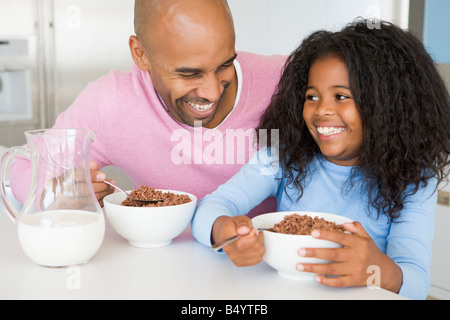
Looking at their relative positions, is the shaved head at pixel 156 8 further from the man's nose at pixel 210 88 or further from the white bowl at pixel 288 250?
the white bowl at pixel 288 250

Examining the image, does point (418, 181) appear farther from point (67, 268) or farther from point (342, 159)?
point (67, 268)

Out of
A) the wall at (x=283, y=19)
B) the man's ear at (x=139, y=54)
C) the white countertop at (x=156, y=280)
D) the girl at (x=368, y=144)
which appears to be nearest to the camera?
the white countertop at (x=156, y=280)

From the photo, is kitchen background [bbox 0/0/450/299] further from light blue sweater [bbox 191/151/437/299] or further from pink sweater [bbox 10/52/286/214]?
light blue sweater [bbox 191/151/437/299]

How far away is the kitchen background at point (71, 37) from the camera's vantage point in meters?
3.09

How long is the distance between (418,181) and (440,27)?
6.20 feet

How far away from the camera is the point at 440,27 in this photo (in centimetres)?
269

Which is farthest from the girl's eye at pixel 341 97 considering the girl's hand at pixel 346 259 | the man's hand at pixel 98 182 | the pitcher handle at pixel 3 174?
the pitcher handle at pixel 3 174

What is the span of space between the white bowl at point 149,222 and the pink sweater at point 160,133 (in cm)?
47

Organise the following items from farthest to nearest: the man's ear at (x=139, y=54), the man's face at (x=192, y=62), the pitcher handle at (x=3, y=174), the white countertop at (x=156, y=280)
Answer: the man's ear at (x=139, y=54) → the man's face at (x=192, y=62) → the pitcher handle at (x=3, y=174) → the white countertop at (x=156, y=280)

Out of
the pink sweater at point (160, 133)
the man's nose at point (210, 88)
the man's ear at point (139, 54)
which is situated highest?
the man's ear at point (139, 54)

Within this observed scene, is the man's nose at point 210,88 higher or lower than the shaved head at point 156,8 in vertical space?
lower
